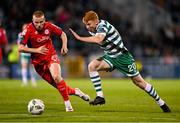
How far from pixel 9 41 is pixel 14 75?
1.95m

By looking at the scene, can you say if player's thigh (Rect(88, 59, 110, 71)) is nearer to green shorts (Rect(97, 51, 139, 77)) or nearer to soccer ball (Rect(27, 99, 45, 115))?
green shorts (Rect(97, 51, 139, 77))

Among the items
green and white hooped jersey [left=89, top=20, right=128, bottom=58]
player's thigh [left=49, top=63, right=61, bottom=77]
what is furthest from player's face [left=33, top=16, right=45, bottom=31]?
green and white hooped jersey [left=89, top=20, right=128, bottom=58]

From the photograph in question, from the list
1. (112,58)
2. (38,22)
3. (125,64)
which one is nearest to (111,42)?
(112,58)

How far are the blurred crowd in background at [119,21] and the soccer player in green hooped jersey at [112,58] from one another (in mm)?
20700

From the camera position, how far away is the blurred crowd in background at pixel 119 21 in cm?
3488

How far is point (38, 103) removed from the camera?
41.4 feet

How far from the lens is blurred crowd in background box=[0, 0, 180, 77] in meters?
34.9

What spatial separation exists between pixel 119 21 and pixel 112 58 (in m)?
21.8

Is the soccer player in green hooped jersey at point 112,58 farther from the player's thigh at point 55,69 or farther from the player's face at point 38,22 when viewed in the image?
the player's face at point 38,22

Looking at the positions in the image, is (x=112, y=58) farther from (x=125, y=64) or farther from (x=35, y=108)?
(x=35, y=108)

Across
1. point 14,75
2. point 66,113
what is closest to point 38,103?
point 66,113

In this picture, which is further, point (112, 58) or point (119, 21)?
point (119, 21)

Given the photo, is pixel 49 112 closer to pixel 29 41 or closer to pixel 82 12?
pixel 29 41

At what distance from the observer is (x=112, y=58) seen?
13859 mm
